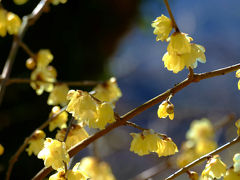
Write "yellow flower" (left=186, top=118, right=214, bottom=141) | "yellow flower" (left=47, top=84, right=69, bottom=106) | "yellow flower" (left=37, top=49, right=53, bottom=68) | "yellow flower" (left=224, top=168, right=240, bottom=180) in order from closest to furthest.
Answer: "yellow flower" (left=224, top=168, right=240, bottom=180), "yellow flower" (left=47, top=84, right=69, bottom=106), "yellow flower" (left=37, top=49, right=53, bottom=68), "yellow flower" (left=186, top=118, right=214, bottom=141)

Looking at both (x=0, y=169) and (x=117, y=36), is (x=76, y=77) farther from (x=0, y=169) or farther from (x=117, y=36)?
(x=0, y=169)

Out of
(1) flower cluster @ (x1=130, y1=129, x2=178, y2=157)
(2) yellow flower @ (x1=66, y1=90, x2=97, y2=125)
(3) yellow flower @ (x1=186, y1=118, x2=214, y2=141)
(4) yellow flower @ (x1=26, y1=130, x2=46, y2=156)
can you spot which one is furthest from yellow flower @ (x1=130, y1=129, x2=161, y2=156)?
(3) yellow flower @ (x1=186, y1=118, x2=214, y2=141)

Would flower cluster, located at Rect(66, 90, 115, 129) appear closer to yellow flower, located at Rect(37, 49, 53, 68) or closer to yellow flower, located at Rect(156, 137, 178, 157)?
yellow flower, located at Rect(156, 137, 178, 157)

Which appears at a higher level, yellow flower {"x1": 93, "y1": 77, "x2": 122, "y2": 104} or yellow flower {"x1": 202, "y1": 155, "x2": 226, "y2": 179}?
yellow flower {"x1": 93, "y1": 77, "x2": 122, "y2": 104}

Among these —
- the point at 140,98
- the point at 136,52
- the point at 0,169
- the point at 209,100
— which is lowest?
the point at 0,169

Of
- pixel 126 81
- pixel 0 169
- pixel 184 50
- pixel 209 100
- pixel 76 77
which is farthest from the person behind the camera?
pixel 126 81

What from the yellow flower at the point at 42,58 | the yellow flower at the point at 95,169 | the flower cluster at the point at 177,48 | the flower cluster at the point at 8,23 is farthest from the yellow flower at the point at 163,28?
the yellow flower at the point at 95,169

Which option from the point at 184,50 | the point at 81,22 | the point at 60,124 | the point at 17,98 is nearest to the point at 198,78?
the point at 184,50

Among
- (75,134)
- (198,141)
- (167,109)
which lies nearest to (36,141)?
(75,134)
